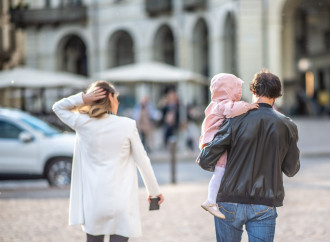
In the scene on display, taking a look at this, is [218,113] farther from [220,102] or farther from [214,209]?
[214,209]

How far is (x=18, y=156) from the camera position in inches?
476

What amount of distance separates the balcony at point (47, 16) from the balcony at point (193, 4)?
27.2 ft

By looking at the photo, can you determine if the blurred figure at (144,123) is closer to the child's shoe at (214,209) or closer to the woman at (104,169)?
the woman at (104,169)

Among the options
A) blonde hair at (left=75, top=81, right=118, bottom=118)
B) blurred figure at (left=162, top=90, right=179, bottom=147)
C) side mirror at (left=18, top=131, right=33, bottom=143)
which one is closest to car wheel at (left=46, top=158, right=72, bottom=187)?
side mirror at (left=18, top=131, right=33, bottom=143)

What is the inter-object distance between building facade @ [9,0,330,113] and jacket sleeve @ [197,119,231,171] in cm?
2293

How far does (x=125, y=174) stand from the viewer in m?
4.29

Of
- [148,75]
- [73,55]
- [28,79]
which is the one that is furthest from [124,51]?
[148,75]

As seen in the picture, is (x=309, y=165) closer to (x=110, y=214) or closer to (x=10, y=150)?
(x=10, y=150)

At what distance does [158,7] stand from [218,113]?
3144 centimetres

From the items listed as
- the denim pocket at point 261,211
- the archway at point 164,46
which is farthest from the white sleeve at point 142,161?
the archway at point 164,46

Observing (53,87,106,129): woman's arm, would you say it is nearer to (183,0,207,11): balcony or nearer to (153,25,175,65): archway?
(183,0,207,11): balcony

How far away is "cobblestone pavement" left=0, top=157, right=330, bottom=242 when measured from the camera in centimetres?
683

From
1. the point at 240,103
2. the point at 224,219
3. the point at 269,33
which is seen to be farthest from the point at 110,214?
the point at 269,33

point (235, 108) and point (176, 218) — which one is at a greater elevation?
point (235, 108)
